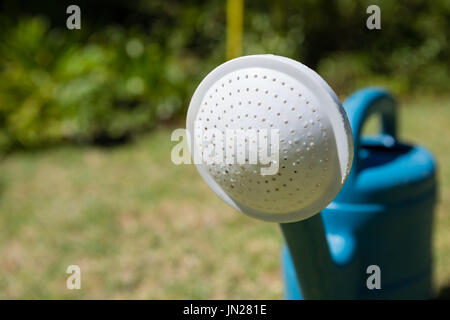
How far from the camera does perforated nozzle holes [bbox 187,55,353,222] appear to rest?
104 cm

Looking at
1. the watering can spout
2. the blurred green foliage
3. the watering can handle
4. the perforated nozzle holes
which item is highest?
the blurred green foliage

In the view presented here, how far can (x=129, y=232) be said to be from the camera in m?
2.75

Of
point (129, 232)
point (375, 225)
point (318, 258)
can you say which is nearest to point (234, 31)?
point (129, 232)

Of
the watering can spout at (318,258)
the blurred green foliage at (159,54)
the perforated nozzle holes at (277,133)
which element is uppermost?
the blurred green foliage at (159,54)

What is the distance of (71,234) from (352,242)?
1703 millimetres

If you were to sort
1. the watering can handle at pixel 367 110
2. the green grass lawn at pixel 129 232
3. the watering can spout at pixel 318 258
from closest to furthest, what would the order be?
the watering can spout at pixel 318 258 < the watering can handle at pixel 367 110 < the green grass lawn at pixel 129 232

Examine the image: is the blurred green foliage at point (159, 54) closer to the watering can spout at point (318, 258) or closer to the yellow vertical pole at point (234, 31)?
the yellow vertical pole at point (234, 31)

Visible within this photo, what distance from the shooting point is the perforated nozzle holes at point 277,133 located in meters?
1.04

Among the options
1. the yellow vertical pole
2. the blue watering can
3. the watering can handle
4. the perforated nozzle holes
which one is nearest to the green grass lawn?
the blue watering can

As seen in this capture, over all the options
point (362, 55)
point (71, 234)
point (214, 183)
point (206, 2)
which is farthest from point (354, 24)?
point (214, 183)

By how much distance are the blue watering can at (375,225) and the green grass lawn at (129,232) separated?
1.83ft

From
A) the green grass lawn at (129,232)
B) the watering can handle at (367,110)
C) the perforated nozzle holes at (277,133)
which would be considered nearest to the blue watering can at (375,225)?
the watering can handle at (367,110)

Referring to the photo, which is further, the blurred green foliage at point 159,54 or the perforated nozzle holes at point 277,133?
the blurred green foliage at point 159,54

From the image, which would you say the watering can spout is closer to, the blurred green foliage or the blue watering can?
the blue watering can
